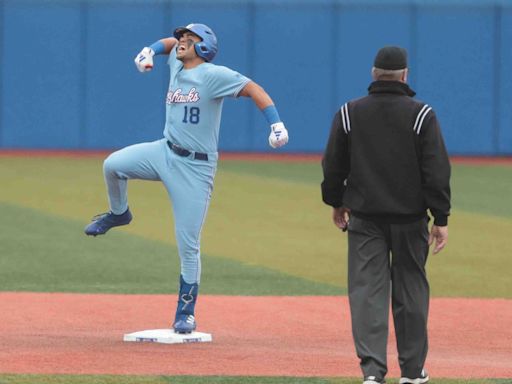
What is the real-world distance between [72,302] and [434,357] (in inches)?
141

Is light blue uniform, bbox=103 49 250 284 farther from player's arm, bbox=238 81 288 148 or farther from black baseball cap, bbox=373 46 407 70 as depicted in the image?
black baseball cap, bbox=373 46 407 70

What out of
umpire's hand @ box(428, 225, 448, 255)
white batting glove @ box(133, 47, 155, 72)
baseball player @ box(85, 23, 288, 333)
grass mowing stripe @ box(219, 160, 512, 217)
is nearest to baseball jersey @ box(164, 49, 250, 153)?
baseball player @ box(85, 23, 288, 333)

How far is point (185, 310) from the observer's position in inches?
364

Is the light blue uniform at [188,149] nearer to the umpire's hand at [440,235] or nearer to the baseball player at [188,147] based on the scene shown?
the baseball player at [188,147]

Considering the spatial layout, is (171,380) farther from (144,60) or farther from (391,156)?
(144,60)

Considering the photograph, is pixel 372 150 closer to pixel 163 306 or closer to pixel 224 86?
pixel 224 86

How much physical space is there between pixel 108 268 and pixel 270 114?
5038mm

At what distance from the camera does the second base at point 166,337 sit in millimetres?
9133

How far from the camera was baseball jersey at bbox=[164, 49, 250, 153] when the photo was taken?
9047 millimetres

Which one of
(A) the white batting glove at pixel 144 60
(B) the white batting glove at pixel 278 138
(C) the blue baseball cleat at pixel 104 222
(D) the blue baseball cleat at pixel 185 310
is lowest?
(D) the blue baseball cleat at pixel 185 310

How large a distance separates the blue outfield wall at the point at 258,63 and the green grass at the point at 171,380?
22864mm

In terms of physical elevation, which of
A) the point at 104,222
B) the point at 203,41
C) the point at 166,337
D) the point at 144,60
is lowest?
the point at 166,337

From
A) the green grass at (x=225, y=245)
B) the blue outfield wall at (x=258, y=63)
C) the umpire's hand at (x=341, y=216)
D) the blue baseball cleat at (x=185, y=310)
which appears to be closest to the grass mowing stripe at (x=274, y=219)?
the green grass at (x=225, y=245)

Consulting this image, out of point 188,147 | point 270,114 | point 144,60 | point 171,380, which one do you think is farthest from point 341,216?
point 144,60
